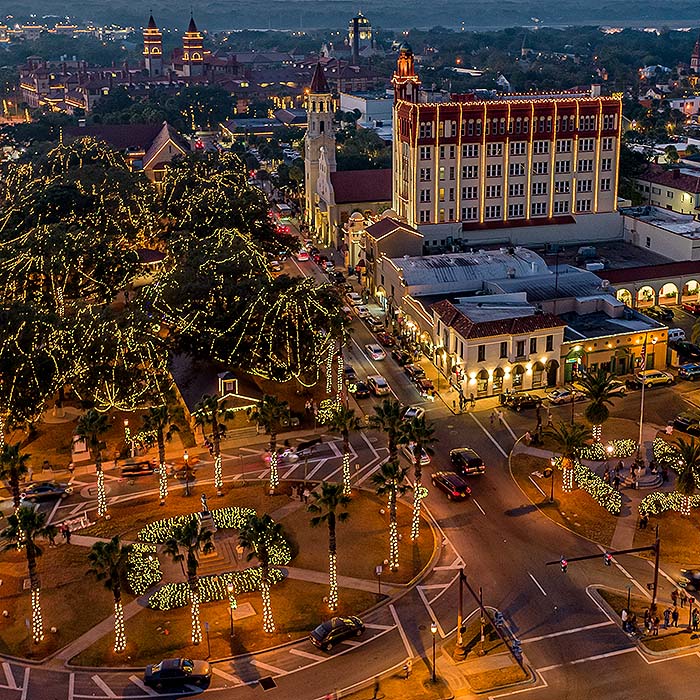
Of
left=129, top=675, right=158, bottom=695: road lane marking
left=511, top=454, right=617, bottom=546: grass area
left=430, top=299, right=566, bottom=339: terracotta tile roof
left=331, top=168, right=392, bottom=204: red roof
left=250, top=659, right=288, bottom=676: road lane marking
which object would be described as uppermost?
left=331, top=168, right=392, bottom=204: red roof

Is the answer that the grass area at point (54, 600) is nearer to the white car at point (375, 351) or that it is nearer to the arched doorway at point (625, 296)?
the white car at point (375, 351)

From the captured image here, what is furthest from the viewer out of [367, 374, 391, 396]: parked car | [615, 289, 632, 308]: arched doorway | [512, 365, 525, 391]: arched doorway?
[615, 289, 632, 308]: arched doorway

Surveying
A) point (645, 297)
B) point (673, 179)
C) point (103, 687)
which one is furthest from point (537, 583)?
point (673, 179)

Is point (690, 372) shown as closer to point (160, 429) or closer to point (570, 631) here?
point (570, 631)

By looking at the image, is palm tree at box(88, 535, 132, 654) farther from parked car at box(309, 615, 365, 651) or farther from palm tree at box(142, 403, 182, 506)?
palm tree at box(142, 403, 182, 506)

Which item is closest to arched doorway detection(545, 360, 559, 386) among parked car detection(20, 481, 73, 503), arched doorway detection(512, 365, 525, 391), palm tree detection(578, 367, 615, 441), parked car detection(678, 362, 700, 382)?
arched doorway detection(512, 365, 525, 391)

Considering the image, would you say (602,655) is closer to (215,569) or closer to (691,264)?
(215,569)
